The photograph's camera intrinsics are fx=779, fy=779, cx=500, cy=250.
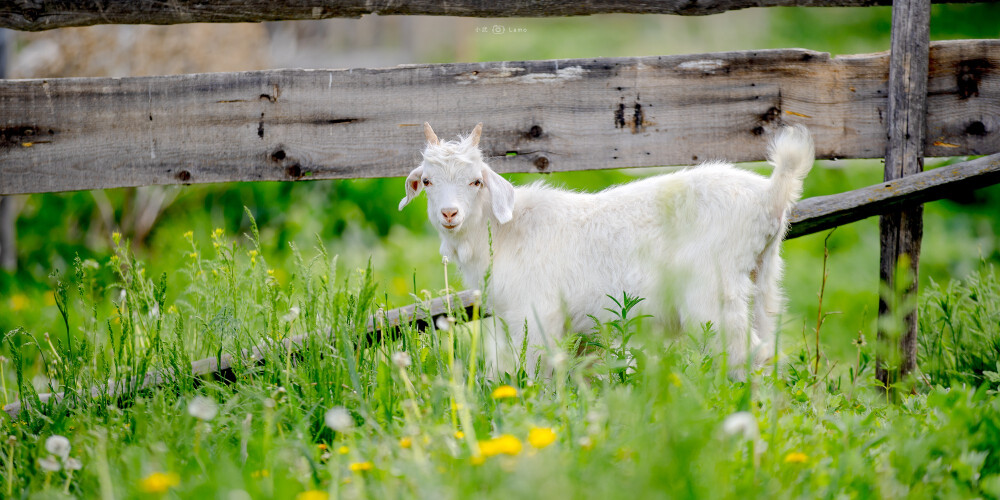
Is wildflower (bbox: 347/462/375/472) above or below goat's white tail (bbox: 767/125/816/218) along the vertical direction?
below

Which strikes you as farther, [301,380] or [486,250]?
[486,250]

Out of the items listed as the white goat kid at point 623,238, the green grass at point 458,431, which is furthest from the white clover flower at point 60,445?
the white goat kid at point 623,238

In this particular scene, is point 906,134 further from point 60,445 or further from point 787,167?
point 60,445

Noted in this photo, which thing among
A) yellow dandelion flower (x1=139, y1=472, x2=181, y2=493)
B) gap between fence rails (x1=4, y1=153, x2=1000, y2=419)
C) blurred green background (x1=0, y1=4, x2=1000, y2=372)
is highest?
gap between fence rails (x1=4, y1=153, x2=1000, y2=419)

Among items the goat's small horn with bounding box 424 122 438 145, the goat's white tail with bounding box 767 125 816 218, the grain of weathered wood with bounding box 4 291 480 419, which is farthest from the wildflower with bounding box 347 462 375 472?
the goat's white tail with bounding box 767 125 816 218

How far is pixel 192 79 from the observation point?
348 centimetres

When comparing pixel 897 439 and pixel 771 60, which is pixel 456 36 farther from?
pixel 897 439

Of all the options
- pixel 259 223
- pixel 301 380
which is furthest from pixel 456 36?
pixel 301 380

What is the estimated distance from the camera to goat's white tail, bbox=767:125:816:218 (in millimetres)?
3021

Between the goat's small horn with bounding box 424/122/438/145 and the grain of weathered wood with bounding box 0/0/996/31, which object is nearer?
the goat's small horn with bounding box 424/122/438/145

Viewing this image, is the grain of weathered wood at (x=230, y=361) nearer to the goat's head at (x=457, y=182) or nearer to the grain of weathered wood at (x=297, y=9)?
the goat's head at (x=457, y=182)

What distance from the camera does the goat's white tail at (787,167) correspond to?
302 centimetres

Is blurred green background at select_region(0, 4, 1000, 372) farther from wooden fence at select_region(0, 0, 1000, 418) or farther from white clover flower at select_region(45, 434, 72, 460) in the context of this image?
white clover flower at select_region(45, 434, 72, 460)

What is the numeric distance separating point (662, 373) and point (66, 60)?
721cm
